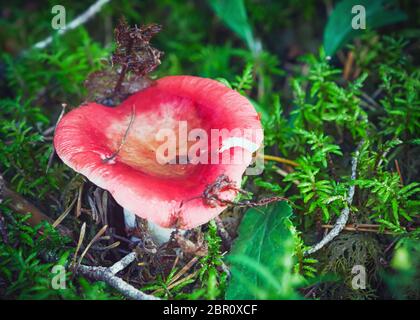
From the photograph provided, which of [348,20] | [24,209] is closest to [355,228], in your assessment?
[348,20]

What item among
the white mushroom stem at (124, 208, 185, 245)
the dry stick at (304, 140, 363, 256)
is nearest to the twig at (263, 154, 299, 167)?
the dry stick at (304, 140, 363, 256)

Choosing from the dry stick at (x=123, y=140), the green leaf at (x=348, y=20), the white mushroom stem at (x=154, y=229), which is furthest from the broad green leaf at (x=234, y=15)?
the white mushroom stem at (x=154, y=229)

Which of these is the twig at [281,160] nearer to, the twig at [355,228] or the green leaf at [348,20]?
the twig at [355,228]

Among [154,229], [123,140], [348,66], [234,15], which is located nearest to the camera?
[123,140]

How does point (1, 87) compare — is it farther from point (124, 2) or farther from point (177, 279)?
point (177, 279)

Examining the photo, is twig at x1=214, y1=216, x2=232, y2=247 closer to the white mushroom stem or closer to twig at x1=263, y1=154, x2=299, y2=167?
the white mushroom stem

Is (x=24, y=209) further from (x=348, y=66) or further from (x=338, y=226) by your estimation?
A: (x=348, y=66)
